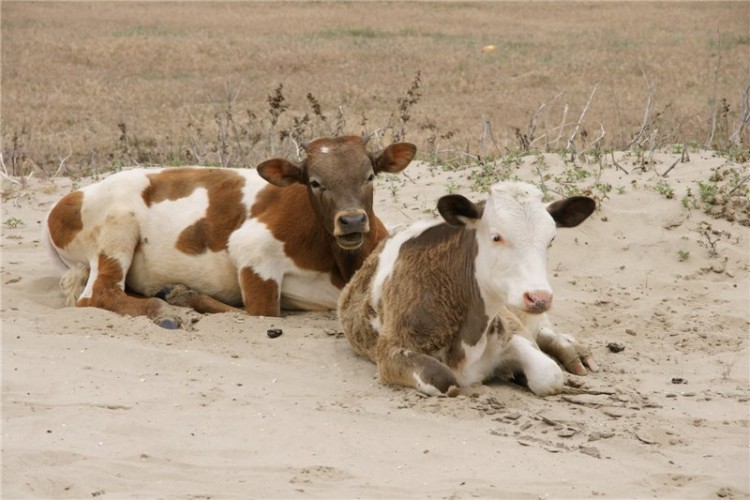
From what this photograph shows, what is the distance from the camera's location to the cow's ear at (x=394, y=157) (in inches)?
374

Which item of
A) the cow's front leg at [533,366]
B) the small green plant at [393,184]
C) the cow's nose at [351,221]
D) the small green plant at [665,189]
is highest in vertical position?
the cow's nose at [351,221]

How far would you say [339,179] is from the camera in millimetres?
8977

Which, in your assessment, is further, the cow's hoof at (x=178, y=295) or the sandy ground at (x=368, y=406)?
the cow's hoof at (x=178, y=295)

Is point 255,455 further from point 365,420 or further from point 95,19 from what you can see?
point 95,19

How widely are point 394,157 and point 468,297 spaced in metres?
2.47

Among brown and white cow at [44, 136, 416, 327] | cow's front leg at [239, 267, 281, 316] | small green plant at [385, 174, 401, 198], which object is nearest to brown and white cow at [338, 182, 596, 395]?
brown and white cow at [44, 136, 416, 327]

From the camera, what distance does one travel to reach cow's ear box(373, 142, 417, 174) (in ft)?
31.1

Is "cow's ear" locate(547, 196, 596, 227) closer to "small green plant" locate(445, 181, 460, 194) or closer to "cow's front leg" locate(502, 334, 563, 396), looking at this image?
"cow's front leg" locate(502, 334, 563, 396)

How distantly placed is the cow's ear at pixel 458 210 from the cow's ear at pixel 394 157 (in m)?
2.25

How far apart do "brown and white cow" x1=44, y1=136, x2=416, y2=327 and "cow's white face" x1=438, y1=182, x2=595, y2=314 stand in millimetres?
1800

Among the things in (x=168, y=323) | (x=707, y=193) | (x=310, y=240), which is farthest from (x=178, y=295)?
(x=707, y=193)

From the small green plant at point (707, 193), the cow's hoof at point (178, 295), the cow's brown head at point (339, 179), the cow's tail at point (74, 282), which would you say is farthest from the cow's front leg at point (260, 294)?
the small green plant at point (707, 193)

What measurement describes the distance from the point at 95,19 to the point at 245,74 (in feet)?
32.7

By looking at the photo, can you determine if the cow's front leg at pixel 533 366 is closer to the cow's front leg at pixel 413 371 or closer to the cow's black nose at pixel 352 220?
the cow's front leg at pixel 413 371
